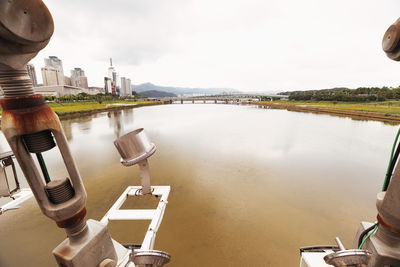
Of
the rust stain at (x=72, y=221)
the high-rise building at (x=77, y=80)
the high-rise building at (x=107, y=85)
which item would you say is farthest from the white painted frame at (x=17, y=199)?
the high-rise building at (x=77, y=80)

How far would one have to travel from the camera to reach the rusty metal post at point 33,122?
81cm

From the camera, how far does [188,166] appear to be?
6.61 metres

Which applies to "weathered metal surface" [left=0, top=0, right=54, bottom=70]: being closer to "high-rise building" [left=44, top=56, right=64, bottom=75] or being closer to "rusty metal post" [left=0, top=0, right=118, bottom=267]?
"rusty metal post" [left=0, top=0, right=118, bottom=267]

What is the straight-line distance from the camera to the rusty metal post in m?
0.81

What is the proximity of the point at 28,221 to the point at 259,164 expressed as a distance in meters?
7.31

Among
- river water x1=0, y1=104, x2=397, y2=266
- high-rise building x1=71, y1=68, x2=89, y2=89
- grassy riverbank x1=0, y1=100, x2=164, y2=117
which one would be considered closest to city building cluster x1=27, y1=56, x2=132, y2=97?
high-rise building x1=71, y1=68, x2=89, y2=89

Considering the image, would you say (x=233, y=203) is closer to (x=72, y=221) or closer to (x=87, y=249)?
(x=87, y=249)

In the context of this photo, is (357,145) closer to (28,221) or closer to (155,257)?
(155,257)

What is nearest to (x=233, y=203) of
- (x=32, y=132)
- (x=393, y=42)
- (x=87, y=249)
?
(x=87, y=249)

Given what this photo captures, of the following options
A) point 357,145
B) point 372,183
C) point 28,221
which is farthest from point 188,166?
point 357,145

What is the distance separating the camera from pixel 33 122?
939mm

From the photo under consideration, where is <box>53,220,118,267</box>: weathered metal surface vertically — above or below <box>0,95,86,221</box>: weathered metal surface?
below

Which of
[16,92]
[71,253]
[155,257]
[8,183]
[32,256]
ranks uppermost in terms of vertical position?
[16,92]

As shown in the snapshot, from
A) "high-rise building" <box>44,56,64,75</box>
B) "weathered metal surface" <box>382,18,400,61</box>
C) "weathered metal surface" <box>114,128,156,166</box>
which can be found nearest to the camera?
"weathered metal surface" <box>382,18,400,61</box>
